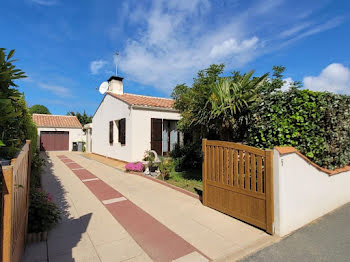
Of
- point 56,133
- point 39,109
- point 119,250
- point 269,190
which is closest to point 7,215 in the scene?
point 119,250

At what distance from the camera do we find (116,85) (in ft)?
47.2

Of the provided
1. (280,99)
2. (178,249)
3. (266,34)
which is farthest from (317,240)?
(266,34)

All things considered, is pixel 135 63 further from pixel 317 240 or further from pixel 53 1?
pixel 317 240

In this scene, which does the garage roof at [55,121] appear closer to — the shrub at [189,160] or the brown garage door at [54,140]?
the brown garage door at [54,140]

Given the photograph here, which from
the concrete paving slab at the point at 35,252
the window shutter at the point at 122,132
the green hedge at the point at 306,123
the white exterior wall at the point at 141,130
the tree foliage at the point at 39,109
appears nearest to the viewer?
the concrete paving slab at the point at 35,252

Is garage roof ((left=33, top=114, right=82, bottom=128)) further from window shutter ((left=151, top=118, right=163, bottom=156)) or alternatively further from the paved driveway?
the paved driveway

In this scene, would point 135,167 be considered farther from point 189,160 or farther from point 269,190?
point 269,190

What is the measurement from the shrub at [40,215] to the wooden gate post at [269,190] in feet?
13.8

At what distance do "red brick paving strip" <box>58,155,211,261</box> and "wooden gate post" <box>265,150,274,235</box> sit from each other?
4.93 ft

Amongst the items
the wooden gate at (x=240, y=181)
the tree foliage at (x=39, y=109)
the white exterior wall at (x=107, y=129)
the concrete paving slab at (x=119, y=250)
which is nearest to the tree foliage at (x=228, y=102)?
the wooden gate at (x=240, y=181)

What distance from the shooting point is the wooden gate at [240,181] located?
3.57 meters

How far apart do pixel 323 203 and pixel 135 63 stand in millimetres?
12373

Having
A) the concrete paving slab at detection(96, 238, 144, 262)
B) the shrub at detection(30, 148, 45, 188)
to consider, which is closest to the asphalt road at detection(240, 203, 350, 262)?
the concrete paving slab at detection(96, 238, 144, 262)

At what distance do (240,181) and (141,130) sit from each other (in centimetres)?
788
